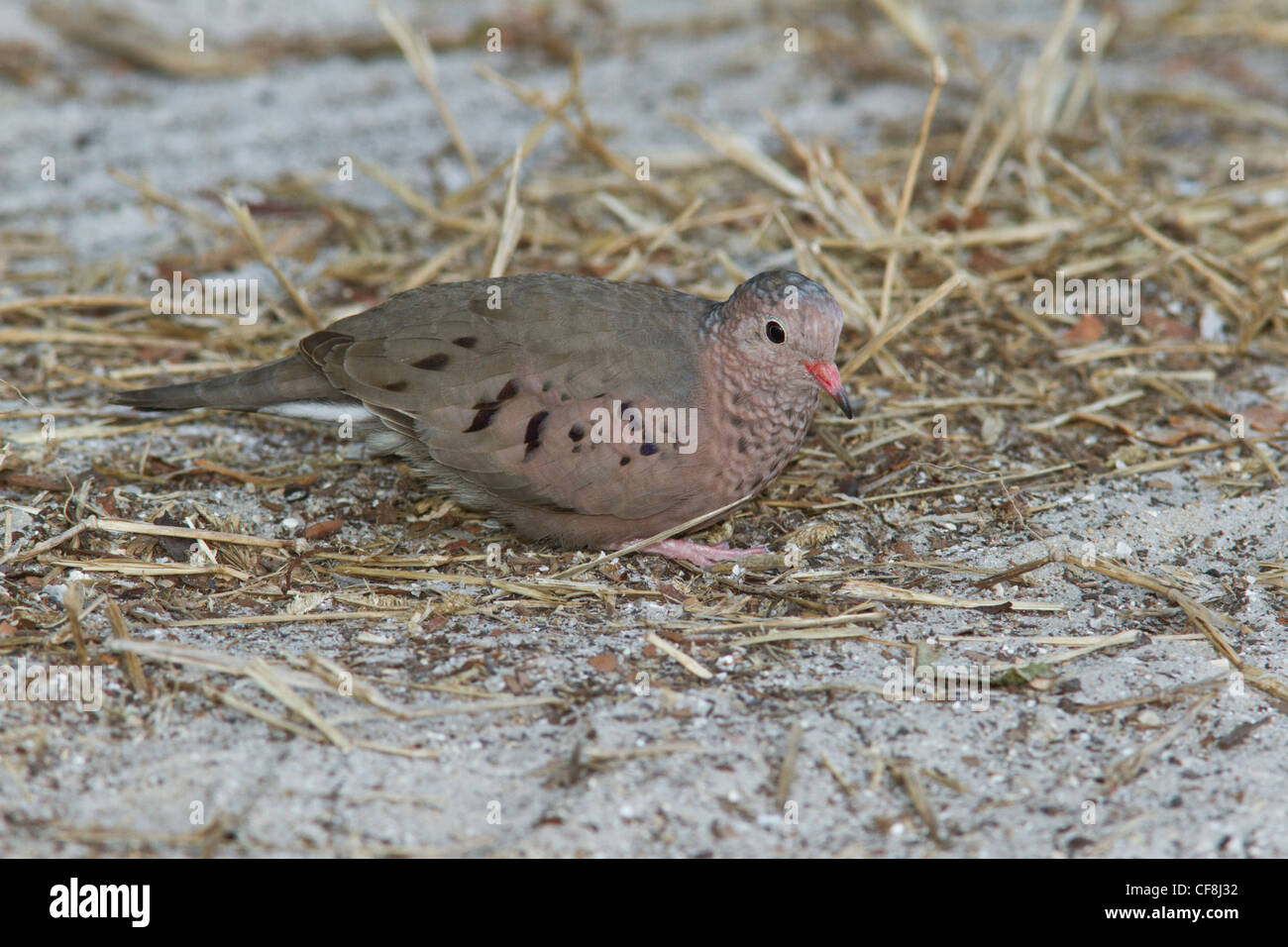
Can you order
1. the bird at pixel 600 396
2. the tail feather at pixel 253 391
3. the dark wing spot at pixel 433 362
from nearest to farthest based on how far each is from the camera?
the bird at pixel 600 396
the dark wing spot at pixel 433 362
the tail feather at pixel 253 391

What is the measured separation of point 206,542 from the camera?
3.81 m

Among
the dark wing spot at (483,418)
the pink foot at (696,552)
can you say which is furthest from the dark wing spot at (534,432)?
the pink foot at (696,552)

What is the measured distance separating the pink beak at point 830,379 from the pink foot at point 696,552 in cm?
49

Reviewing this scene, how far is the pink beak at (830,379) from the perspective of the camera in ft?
12.3

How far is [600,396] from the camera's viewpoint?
3711 millimetres

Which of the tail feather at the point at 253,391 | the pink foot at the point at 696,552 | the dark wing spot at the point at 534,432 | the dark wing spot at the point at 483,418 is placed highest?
the tail feather at the point at 253,391

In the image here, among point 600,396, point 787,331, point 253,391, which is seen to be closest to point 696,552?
point 600,396

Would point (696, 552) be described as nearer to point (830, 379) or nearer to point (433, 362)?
point (830, 379)

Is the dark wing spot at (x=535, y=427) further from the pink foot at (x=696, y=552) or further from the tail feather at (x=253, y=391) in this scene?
the tail feather at (x=253, y=391)

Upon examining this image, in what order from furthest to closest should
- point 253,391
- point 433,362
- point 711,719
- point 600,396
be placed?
point 253,391 → point 433,362 → point 600,396 → point 711,719

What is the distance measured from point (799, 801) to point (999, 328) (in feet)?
8.69

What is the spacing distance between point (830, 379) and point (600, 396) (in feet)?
2.13

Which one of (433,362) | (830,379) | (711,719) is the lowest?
(711,719)

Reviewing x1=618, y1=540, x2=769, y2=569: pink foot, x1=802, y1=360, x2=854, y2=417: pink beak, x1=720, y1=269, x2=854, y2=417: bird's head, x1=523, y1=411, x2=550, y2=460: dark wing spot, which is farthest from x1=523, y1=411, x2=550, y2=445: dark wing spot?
x1=802, y1=360, x2=854, y2=417: pink beak
